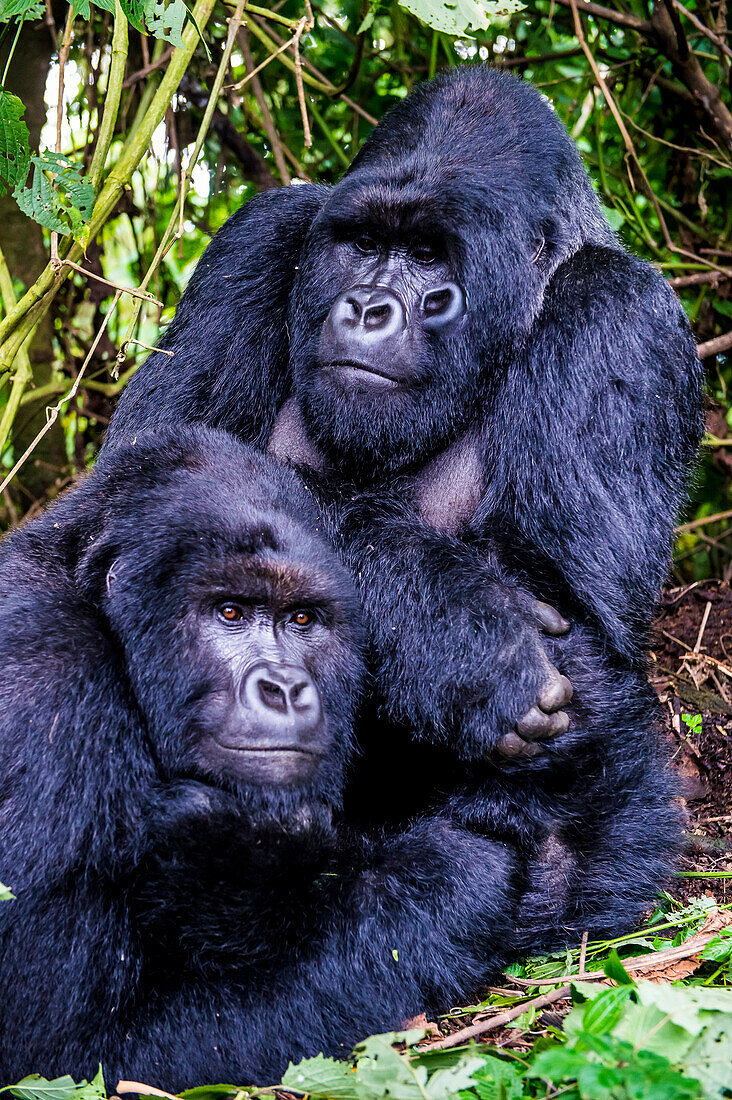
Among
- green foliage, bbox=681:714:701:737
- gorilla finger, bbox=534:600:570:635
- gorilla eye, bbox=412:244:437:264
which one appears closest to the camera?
gorilla finger, bbox=534:600:570:635

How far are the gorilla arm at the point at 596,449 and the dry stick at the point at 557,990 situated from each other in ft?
2.68

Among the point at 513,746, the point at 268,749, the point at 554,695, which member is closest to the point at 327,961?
the point at 268,749

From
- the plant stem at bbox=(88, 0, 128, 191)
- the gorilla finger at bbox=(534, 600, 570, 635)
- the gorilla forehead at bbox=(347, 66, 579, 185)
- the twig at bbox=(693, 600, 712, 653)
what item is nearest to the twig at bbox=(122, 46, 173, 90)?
the plant stem at bbox=(88, 0, 128, 191)

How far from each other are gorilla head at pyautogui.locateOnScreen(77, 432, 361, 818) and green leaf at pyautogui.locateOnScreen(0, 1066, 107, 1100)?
0.63 m

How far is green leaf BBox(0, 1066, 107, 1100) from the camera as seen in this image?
2.29 meters

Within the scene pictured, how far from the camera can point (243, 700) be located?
2492 millimetres

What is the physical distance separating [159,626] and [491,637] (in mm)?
888

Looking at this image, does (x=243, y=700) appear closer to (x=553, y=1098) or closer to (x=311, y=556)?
(x=311, y=556)

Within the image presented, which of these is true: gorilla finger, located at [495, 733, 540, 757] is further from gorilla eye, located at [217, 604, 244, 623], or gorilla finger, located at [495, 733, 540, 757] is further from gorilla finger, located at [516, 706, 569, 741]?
gorilla eye, located at [217, 604, 244, 623]

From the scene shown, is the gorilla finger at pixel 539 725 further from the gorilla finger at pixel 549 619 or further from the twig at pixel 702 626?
the twig at pixel 702 626

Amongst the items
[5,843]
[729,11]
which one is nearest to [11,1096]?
[5,843]

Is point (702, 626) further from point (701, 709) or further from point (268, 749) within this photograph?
point (268, 749)

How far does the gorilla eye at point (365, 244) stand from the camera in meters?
3.40

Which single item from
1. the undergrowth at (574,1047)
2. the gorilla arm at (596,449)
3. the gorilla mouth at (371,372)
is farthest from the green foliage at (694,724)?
the gorilla mouth at (371,372)
